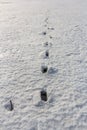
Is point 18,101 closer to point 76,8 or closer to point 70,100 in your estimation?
point 70,100

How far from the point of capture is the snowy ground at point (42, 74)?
3.21 metres

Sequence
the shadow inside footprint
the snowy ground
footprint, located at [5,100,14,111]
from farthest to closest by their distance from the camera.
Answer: the shadow inside footprint
footprint, located at [5,100,14,111]
the snowy ground

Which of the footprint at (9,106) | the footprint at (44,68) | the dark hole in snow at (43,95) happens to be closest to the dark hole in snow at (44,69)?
the footprint at (44,68)

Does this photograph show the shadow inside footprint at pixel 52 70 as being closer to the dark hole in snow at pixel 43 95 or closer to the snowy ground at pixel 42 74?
the snowy ground at pixel 42 74

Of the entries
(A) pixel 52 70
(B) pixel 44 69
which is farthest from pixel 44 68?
(A) pixel 52 70

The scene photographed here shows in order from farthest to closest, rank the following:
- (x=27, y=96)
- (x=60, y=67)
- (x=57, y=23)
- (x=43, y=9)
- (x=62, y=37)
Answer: (x=43, y=9) < (x=57, y=23) < (x=62, y=37) < (x=60, y=67) < (x=27, y=96)

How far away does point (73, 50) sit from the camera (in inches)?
211

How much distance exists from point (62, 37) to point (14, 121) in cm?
357

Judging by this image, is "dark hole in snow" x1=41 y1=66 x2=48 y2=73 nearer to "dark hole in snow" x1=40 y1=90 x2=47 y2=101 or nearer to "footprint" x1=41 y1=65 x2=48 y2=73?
"footprint" x1=41 y1=65 x2=48 y2=73

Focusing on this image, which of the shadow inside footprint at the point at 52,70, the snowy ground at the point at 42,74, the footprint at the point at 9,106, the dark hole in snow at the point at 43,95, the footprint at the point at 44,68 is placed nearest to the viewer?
the snowy ground at the point at 42,74

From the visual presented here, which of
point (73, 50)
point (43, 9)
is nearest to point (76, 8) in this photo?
point (43, 9)

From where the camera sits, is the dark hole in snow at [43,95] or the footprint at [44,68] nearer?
the dark hole in snow at [43,95]

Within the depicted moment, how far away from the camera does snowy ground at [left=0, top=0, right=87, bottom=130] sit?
3.21 m

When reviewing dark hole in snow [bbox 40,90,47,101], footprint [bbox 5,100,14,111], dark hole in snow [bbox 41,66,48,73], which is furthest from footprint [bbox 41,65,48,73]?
footprint [bbox 5,100,14,111]
